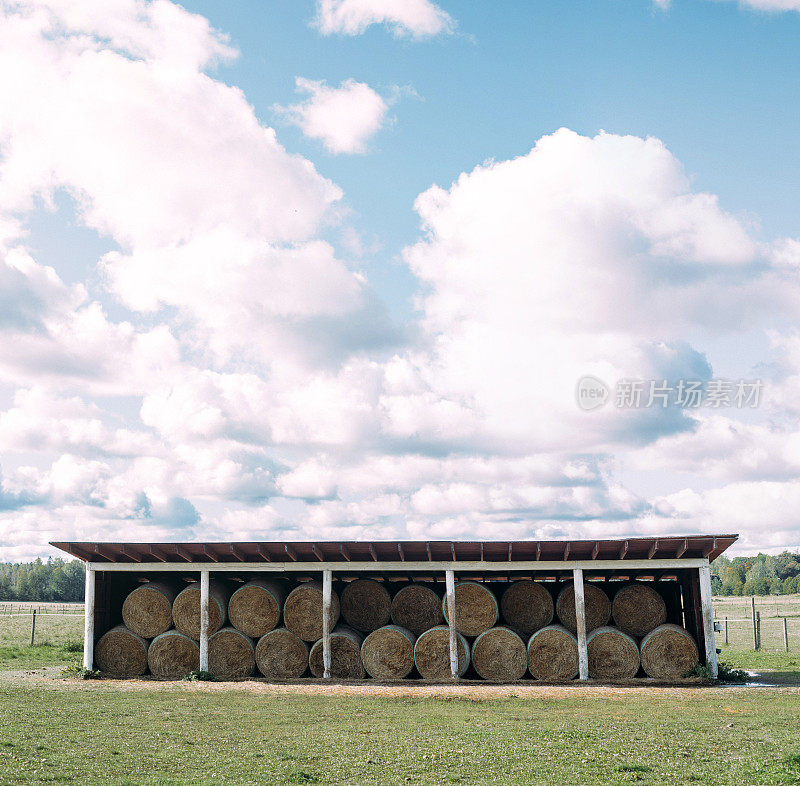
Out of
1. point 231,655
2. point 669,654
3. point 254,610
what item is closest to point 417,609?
point 254,610

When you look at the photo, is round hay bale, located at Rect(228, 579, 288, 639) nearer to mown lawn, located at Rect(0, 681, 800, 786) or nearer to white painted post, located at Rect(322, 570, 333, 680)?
white painted post, located at Rect(322, 570, 333, 680)

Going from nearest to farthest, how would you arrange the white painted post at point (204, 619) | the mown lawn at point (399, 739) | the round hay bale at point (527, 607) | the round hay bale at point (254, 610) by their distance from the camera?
the mown lawn at point (399, 739), the white painted post at point (204, 619), the round hay bale at point (527, 607), the round hay bale at point (254, 610)

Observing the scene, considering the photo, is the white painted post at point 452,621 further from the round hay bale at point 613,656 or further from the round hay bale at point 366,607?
the round hay bale at point 613,656

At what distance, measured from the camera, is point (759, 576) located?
137 metres

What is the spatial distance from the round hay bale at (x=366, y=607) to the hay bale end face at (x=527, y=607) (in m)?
3.35

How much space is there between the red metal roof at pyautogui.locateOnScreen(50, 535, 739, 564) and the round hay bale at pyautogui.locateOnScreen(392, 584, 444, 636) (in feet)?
4.39

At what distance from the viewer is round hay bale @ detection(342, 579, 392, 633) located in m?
22.5

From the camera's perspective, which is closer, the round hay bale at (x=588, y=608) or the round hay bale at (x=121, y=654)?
the round hay bale at (x=588, y=608)

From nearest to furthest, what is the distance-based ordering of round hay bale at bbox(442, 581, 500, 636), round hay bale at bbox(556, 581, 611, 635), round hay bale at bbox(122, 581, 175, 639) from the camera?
round hay bale at bbox(442, 581, 500, 636) < round hay bale at bbox(556, 581, 611, 635) < round hay bale at bbox(122, 581, 175, 639)

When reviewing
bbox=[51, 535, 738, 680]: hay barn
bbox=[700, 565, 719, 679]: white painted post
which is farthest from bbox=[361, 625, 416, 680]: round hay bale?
bbox=[700, 565, 719, 679]: white painted post

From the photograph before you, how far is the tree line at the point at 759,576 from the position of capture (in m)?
116

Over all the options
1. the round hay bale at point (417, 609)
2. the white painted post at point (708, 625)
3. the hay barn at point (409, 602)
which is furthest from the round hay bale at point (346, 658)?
the white painted post at point (708, 625)

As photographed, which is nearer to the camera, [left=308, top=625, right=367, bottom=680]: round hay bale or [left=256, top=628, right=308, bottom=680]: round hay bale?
[left=308, top=625, right=367, bottom=680]: round hay bale

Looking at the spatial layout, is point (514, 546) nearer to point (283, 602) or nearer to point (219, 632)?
point (283, 602)
